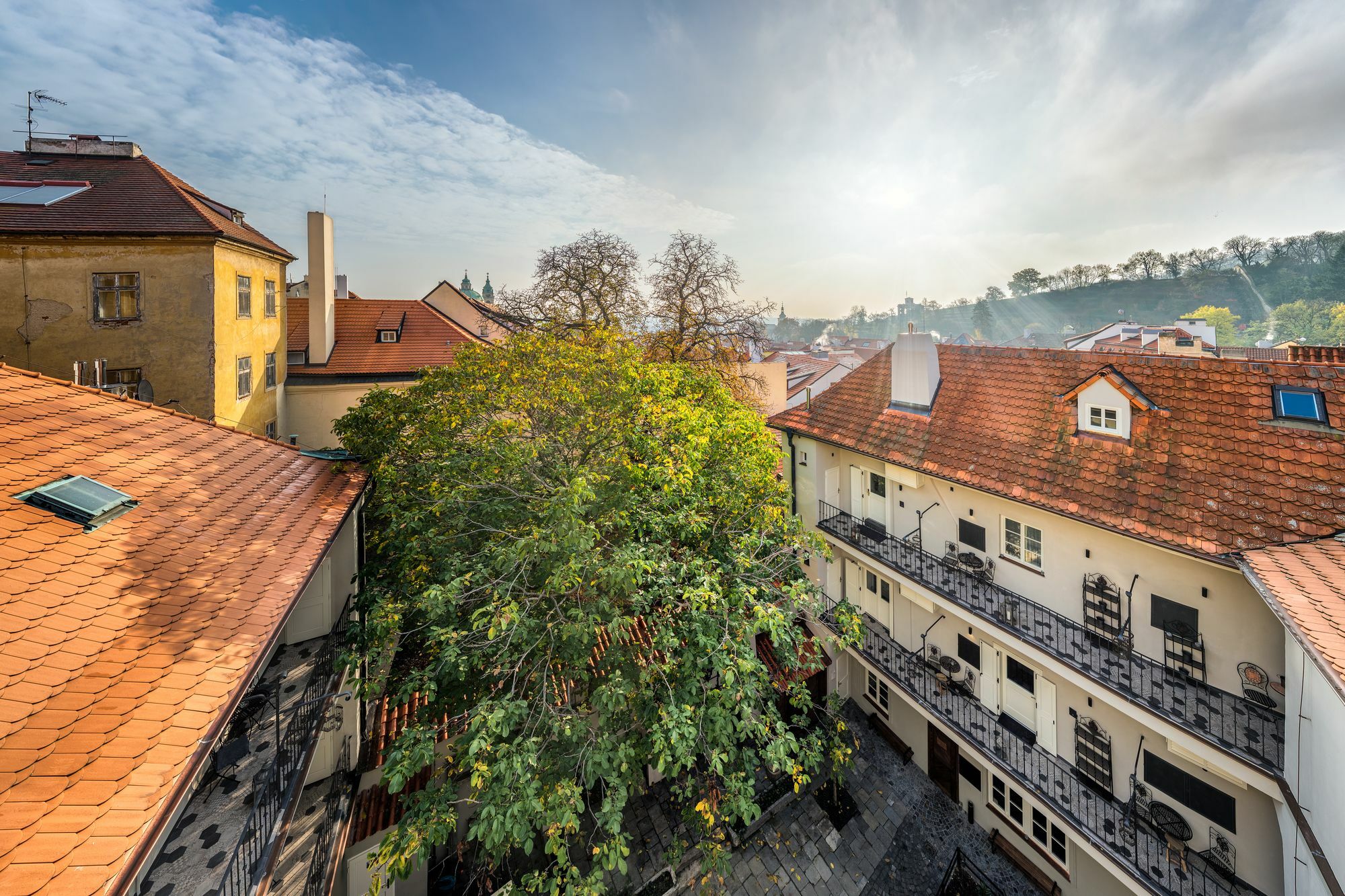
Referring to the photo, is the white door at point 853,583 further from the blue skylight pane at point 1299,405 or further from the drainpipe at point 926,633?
the blue skylight pane at point 1299,405

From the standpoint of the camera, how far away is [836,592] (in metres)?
15.4

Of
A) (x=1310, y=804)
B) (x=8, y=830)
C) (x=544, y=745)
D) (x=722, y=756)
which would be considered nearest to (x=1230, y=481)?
(x=1310, y=804)

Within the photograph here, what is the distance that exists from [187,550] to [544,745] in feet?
15.9

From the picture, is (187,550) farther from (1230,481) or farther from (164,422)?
(1230,481)

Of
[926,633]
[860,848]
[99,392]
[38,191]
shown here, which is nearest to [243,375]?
[38,191]

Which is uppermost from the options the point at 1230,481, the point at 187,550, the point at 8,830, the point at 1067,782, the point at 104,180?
the point at 104,180

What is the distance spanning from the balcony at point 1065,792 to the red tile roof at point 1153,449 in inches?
189

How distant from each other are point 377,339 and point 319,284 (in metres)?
2.76

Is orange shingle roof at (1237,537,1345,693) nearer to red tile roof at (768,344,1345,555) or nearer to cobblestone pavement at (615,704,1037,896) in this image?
red tile roof at (768,344,1345,555)

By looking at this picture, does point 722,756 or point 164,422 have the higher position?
point 164,422

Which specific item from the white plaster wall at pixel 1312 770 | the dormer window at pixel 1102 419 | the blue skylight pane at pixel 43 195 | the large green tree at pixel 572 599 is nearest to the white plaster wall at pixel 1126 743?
the white plaster wall at pixel 1312 770

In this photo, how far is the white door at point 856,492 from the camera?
Result: 14.5 meters

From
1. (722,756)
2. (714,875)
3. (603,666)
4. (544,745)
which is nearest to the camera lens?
(722,756)

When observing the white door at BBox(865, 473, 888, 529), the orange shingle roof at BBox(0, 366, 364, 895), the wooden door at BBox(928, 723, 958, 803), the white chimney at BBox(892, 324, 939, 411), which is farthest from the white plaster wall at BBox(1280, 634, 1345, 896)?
the orange shingle roof at BBox(0, 366, 364, 895)
